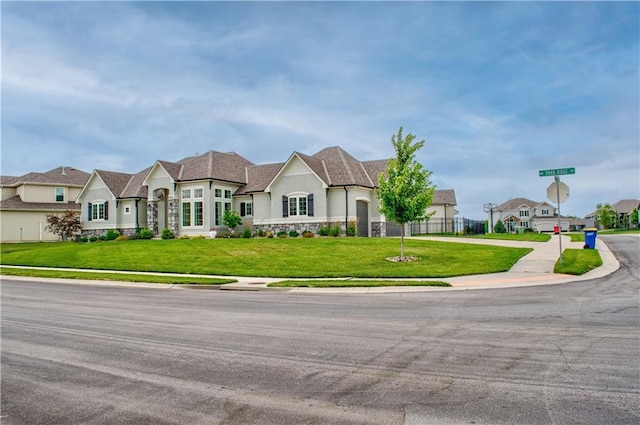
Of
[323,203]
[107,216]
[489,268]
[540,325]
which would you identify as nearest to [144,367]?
[540,325]

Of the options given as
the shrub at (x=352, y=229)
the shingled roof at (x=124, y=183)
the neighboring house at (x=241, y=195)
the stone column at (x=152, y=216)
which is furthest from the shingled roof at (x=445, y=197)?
the shingled roof at (x=124, y=183)

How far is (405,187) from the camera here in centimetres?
2130

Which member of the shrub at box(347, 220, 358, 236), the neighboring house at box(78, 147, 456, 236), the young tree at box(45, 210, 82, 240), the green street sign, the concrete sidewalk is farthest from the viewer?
the young tree at box(45, 210, 82, 240)

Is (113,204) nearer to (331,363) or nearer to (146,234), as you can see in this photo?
(146,234)

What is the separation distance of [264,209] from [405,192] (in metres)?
19.0

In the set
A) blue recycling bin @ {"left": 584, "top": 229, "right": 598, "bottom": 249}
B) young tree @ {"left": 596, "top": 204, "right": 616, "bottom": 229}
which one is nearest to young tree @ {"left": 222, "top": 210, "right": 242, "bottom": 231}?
blue recycling bin @ {"left": 584, "top": 229, "right": 598, "bottom": 249}

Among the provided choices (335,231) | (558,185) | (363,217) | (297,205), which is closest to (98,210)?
(297,205)

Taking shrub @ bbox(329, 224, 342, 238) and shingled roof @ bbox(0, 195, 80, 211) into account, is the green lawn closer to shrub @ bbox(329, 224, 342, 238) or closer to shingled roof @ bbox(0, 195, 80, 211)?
shrub @ bbox(329, 224, 342, 238)

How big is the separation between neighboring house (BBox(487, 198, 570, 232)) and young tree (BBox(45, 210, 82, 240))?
73.3 metres

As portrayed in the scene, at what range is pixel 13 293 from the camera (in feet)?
52.0

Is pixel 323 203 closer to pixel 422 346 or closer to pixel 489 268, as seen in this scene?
pixel 489 268

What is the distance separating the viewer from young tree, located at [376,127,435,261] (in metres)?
21.3

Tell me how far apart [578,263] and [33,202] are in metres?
53.4

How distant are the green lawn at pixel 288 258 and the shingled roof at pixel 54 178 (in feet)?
75.4
